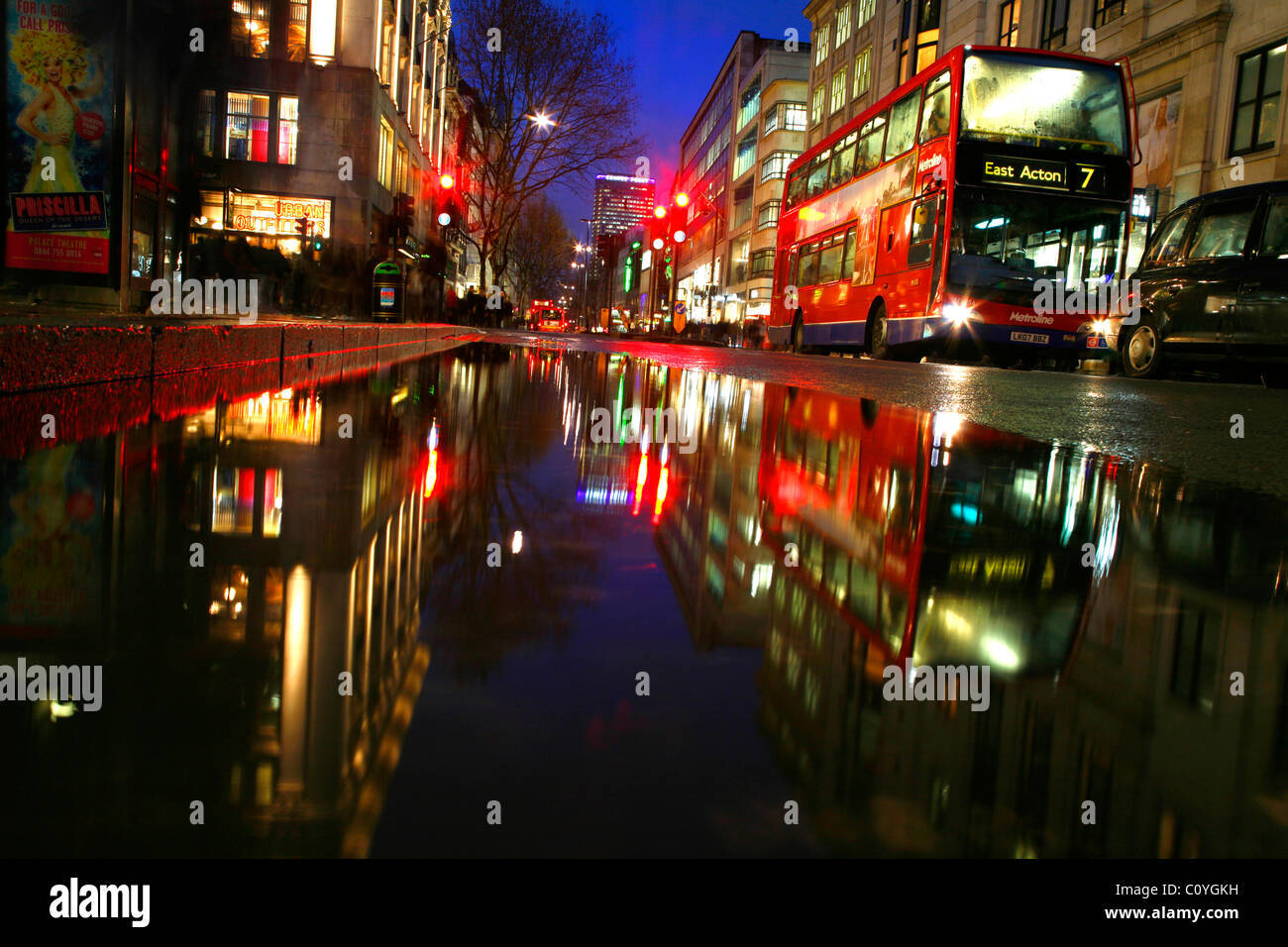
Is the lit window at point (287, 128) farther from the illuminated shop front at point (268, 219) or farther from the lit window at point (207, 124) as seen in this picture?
the lit window at point (207, 124)

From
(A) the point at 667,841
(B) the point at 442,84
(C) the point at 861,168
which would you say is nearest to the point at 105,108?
(C) the point at 861,168

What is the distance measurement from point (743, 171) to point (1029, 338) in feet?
194

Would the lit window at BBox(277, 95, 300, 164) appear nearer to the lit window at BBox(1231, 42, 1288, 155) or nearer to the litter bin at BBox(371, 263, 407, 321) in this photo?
the litter bin at BBox(371, 263, 407, 321)

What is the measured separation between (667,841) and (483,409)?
521cm

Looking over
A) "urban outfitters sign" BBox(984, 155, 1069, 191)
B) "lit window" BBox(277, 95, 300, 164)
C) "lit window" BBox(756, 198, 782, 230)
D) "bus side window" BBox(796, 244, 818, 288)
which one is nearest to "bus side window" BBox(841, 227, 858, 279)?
"bus side window" BBox(796, 244, 818, 288)

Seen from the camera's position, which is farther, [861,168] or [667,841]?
[861,168]

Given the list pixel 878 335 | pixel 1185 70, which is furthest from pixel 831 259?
pixel 1185 70

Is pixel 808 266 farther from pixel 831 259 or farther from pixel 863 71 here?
pixel 863 71

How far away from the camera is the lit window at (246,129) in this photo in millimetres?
27562

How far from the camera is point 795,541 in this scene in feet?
8.11

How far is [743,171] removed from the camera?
71.0 m

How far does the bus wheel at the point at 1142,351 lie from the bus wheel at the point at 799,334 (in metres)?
11.3

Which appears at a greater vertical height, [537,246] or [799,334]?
[537,246]
